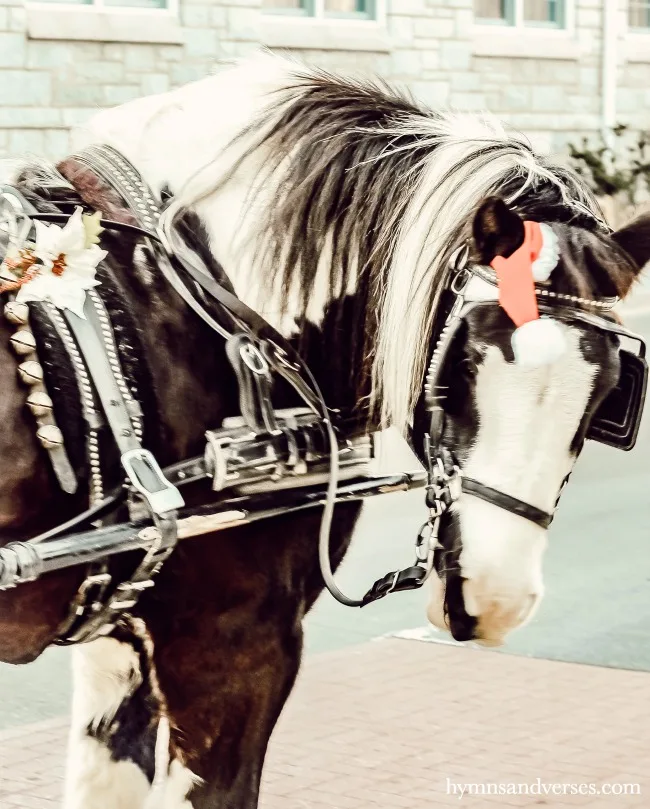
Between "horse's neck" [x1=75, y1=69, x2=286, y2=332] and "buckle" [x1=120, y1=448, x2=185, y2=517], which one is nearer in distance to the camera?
"buckle" [x1=120, y1=448, x2=185, y2=517]

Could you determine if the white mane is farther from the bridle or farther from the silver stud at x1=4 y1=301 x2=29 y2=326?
the silver stud at x1=4 y1=301 x2=29 y2=326

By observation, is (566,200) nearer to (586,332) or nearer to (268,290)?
(586,332)

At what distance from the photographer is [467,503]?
2.33m

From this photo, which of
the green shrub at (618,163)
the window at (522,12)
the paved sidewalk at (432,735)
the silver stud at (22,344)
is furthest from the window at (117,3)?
the silver stud at (22,344)

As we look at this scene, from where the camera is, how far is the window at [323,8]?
36.2 feet

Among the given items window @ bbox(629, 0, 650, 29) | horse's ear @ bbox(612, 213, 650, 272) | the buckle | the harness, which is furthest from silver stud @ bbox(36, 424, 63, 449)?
window @ bbox(629, 0, 650, 29)

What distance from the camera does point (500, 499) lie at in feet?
7.57

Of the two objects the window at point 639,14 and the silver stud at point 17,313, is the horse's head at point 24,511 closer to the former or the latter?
the silver stud at point 17,313

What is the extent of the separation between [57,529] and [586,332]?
96 centimetres

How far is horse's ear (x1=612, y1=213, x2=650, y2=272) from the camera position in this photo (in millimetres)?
2414

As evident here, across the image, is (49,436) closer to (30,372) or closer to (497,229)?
(30,372)

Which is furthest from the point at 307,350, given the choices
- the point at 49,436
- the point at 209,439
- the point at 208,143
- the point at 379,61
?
the point at 379,61

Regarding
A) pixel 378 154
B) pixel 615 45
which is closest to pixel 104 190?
pixel 378 154

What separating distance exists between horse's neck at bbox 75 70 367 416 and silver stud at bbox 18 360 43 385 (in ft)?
1.51
